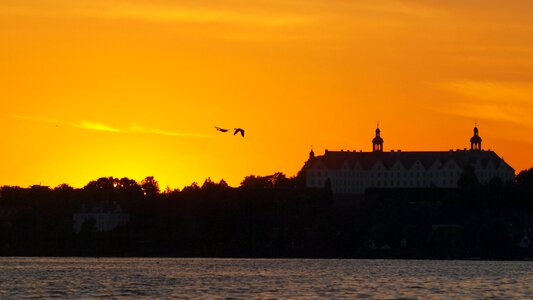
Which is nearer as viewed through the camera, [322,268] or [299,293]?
[299,293]

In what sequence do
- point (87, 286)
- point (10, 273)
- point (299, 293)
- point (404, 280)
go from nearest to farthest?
point (299, 293), point (87, 286), point (404, 280), point (10, 273)

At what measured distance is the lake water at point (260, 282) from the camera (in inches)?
4333

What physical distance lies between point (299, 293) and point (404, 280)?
961 inches

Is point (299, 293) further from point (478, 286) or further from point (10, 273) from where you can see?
point (10, 273)

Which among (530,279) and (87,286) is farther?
(530,279)

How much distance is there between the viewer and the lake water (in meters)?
110

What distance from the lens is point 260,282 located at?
12644 centimetres

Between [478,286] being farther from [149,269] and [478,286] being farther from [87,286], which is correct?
[149,269]

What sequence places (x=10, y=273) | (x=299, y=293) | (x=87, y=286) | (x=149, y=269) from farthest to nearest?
(x=149, y=269) < (x=10, y=273) < (x=87, y=286) < (x=299, y=293)

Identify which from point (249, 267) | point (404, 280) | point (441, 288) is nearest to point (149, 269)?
point (249, 267)

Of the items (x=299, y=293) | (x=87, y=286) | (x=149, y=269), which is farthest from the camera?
A: (x=149, y=269)

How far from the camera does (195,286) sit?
119m

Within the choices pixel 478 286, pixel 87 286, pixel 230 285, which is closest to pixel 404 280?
pixel 478 286

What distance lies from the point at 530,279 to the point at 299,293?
36552 millimetres
